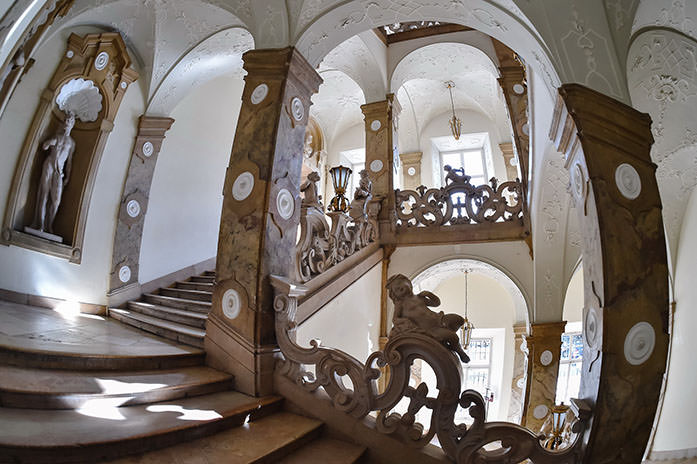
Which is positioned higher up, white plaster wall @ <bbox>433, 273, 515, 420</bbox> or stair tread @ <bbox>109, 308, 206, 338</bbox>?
stair tread @ <bbox>109, 308, 206, 338</bbox>

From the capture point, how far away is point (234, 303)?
3.82 m

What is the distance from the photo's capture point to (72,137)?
6.09 m

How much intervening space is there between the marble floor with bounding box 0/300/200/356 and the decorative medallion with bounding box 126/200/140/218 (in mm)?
1876

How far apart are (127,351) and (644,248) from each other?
439 centimetres

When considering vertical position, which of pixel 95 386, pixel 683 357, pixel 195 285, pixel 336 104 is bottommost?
pixel 683 357

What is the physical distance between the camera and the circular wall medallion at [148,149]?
681cm

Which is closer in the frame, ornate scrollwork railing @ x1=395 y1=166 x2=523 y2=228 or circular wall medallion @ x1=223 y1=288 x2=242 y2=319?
circular wall medallion @ x1=223 y1=288 x2=242 y2=319

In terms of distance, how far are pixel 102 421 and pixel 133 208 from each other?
4980 mm

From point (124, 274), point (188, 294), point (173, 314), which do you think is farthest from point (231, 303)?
point (124, 274)

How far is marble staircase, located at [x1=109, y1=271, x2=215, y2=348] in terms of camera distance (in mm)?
4461

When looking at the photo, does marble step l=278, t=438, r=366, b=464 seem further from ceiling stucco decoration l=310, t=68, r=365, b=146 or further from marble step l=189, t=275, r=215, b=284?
ceiling stucco decoration l=310, t=68, r=365, b=146

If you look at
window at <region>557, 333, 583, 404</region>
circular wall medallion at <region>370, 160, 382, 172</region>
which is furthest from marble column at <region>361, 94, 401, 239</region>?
window at <region>557, 333, 583, 404</region>

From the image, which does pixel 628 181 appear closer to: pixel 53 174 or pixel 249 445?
pixel 249 445

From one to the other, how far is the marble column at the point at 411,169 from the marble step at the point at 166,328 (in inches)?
346
